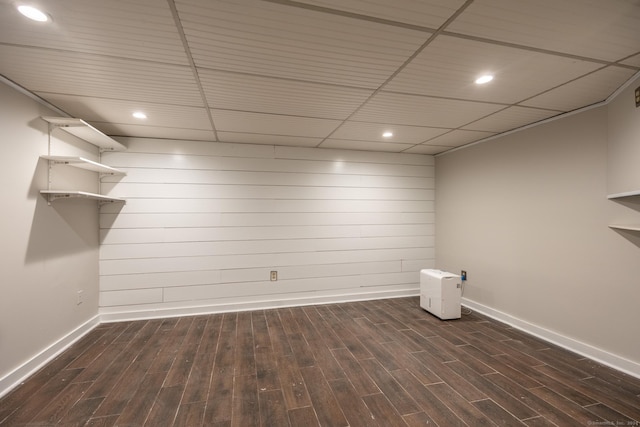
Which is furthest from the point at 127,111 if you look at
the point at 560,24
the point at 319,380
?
the point at 560,24

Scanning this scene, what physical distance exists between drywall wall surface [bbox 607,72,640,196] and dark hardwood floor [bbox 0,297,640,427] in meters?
1.60

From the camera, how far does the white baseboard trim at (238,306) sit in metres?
3.53

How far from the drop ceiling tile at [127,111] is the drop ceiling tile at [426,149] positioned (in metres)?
2.96

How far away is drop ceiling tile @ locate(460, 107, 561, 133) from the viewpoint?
274 centimetres

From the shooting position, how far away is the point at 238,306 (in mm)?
3900

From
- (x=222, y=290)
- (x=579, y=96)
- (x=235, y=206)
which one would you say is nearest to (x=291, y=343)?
(x=222, y=290)

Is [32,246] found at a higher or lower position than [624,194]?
lower

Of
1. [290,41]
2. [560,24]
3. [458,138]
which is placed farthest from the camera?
[458,138]

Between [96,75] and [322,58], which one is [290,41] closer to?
[322,58]

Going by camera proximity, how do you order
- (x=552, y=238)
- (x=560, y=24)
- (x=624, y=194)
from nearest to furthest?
(x=560, y=24) → (x=624, y=194) → (x=552, y=238)

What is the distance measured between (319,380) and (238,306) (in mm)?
1998

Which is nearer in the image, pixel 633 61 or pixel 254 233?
pixel 633 61

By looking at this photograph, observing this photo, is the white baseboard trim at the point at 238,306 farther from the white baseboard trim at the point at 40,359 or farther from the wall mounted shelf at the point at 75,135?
the wall mounted shelf at the point at 75,135

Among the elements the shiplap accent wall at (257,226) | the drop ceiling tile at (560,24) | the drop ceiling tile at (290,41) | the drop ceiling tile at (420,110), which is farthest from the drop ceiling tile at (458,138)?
the drop ceiling tile at (290,41)
